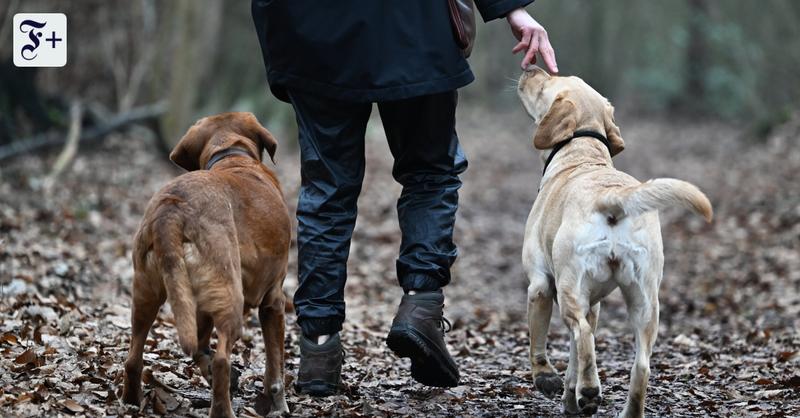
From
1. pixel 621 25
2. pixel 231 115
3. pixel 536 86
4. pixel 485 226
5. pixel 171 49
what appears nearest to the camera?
pixel 231 115

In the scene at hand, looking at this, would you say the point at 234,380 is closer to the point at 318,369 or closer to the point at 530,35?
the point at 318,369

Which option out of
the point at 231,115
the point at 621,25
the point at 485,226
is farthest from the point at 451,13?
the point at 621,25

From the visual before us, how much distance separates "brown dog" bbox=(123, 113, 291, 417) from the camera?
11.9 feet

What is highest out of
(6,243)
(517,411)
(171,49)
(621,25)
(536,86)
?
(621,25)

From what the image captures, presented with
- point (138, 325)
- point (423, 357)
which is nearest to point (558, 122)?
point (423, 357)

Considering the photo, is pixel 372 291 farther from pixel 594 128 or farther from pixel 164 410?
pixel 164 410

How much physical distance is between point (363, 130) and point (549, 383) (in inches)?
60.9

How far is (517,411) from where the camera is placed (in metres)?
4.46

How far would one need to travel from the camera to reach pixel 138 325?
3814 millimetres

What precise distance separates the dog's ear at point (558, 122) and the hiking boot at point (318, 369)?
1.54 meters

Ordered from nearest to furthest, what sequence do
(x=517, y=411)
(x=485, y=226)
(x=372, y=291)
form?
1. (x=517, y=411)
2. (x=372, y=291)
3. (x=485, y=226)

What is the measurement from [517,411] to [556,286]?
2.22 ft

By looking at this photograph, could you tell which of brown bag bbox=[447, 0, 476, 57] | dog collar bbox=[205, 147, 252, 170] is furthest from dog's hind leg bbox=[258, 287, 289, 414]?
brown bag bbox=[447, 0, 476, 57]

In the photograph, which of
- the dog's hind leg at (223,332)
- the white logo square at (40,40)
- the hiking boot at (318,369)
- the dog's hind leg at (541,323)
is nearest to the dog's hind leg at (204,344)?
the dog's hind leg at (223,332)
